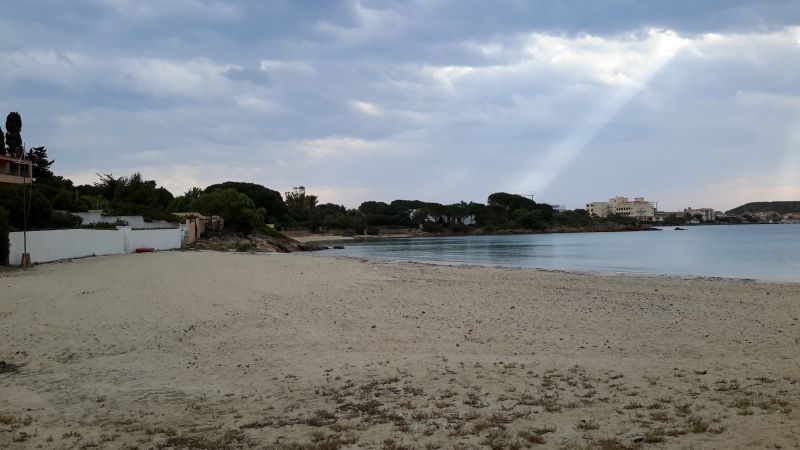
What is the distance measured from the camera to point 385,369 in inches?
314

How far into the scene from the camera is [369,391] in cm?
687

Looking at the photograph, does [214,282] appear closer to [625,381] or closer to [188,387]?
[188,387]

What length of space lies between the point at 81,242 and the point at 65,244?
1489 millimetres

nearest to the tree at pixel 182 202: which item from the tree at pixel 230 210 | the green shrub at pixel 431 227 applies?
the tree at pixel 230 210

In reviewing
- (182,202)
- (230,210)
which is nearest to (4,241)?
(230,210)

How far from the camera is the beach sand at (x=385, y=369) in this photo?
5.21 meters

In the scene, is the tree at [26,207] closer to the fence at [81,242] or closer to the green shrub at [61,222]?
the green shrub at [61,222]

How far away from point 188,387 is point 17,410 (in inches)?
72.2

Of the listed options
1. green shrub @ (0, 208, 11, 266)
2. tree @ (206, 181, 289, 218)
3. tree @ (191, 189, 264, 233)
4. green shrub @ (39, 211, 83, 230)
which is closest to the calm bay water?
tree @ (191, 189, 264, 233)

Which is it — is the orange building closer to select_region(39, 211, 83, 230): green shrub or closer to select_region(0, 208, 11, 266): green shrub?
select_region(39, 211, 83, 230): green shrub

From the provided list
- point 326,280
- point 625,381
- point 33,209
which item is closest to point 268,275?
point 326,280

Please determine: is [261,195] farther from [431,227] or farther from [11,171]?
[431,227]

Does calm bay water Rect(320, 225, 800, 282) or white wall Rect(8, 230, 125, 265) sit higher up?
white wall Rect(8, 230, 125, 265)

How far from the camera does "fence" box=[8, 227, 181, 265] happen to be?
920 inches
